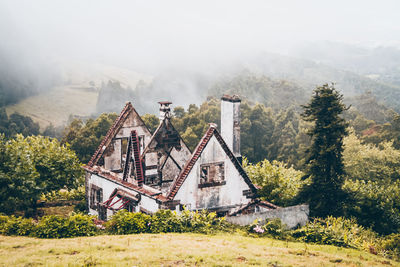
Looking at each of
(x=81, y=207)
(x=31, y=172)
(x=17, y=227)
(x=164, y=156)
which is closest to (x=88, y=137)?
(x=81, y=207)

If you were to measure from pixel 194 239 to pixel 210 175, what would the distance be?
722cm

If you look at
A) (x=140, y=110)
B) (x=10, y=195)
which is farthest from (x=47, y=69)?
(x=10, y=195)

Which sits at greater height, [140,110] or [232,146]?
[140,110]

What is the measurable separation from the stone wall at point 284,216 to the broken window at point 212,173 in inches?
115

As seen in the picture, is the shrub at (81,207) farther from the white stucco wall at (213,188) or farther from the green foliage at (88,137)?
the green foliage at (88,137)

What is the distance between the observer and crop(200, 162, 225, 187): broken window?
101 feet

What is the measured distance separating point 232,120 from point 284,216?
26.0ft

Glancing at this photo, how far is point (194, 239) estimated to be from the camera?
79.8 ft

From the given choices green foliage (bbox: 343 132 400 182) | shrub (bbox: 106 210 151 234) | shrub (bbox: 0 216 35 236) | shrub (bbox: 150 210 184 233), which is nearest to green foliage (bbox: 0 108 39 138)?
green foliage (bbox: 343 132 400 182)

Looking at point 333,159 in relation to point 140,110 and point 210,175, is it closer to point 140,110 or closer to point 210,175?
point 210,175

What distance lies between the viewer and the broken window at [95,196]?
36.7 m

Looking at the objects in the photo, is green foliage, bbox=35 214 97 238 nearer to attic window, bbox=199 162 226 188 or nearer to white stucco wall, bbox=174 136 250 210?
white stucco wall, bbox=174 136 250 210

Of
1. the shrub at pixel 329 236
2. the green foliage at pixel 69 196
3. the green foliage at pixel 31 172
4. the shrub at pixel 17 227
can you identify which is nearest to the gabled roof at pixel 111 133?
the green foliage at pixel 31 172

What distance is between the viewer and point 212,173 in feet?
102
